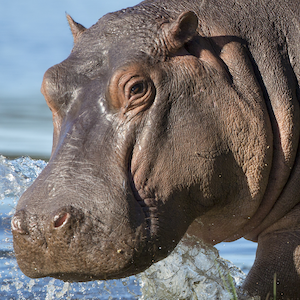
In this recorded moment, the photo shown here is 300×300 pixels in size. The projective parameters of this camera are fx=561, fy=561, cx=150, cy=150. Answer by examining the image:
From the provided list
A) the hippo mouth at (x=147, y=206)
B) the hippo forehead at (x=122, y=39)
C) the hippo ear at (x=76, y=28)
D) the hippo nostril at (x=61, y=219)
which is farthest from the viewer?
the hippo ear at (x=76, y=28)

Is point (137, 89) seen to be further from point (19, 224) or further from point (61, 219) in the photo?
point (19, 224)

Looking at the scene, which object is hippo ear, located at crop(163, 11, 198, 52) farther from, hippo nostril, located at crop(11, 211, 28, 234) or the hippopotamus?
hippo nostril, located at crop(11, 211, 28, 234)

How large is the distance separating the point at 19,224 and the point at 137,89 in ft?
3.02

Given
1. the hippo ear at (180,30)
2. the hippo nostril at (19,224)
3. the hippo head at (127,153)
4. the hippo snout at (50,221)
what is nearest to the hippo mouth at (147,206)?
the hippo head at (127,153)

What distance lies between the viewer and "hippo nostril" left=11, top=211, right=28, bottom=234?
273 cm

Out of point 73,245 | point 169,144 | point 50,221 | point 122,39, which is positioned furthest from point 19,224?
point 122,39

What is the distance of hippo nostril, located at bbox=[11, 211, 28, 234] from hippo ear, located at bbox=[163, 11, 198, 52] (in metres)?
1.22

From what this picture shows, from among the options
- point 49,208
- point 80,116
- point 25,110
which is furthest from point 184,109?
point 25,110

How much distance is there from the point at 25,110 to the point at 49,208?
15.5 metres

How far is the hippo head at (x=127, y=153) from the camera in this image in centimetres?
274

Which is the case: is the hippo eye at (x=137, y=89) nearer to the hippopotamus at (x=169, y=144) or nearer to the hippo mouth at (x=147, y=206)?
the hippopotamus at (x=169, y=144)

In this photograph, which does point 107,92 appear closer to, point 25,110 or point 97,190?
point 97,190

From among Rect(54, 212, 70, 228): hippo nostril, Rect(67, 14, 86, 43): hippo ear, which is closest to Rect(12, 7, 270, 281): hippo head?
Rect(54, 212, 70, 228): hippo nostril

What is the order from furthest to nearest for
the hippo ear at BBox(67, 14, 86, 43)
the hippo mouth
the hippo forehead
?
the hippo ear at BBox(67, 14, 86, 43)
the hippo forehead
the hippo mouth
